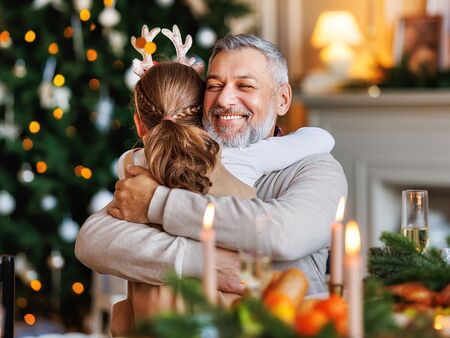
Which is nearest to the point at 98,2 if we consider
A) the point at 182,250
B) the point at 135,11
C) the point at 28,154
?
the point at 135,11

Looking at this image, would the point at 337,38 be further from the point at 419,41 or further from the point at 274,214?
the point at 274,214

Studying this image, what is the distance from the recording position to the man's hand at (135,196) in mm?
2098

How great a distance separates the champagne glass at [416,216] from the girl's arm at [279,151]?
0.35m

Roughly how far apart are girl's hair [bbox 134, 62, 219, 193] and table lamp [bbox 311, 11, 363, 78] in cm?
299

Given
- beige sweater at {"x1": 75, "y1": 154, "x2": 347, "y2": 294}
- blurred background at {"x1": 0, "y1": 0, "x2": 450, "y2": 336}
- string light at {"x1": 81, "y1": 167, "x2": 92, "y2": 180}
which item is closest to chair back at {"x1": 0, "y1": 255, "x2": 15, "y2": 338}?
beige sweater at {"x1": 75, "y1": 154, "x2": 347, "y2": 294}

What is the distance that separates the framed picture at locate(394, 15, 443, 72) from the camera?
495 centimetres

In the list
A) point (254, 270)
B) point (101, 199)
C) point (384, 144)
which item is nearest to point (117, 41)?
point (101, 199)

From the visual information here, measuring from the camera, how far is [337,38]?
5.14 metres

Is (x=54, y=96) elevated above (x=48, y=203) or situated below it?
above

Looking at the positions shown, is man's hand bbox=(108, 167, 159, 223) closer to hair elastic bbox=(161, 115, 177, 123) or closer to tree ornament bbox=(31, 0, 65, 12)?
hair elastic bbox=(161, 115, 177, 123)

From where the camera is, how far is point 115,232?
2.09 meters

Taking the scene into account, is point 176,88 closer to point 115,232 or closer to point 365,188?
point 115,232

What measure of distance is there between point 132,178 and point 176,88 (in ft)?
0.81

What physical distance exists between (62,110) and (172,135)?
2.78m
